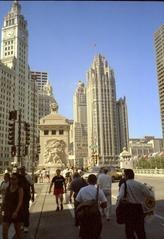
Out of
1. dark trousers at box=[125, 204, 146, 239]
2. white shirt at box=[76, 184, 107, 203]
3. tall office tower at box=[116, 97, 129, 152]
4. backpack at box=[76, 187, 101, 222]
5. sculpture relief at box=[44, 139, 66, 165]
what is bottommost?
dark trousers at box=[125, 204, 146, 239]

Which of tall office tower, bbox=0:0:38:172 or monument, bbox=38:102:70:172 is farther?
tall office tower, bbox=0:0:38:172

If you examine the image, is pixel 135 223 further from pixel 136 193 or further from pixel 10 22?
pixel 10 22

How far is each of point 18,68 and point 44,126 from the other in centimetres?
8015

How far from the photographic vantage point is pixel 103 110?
594 ft

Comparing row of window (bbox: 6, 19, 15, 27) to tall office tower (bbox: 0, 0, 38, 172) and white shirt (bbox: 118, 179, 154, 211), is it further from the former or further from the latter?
white shirt (bbox: 118, 179, 154, 211)

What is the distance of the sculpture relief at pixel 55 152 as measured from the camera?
52.0 metres

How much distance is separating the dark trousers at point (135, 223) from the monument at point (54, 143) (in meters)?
43.7

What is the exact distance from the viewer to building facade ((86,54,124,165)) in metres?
176

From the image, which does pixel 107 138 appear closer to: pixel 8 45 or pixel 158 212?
pixel 8 45

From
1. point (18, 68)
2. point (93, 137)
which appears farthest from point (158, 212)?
point (93, 137)

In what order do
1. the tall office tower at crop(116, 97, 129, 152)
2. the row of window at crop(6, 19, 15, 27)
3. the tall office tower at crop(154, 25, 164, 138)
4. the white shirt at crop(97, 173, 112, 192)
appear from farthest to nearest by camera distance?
1. the tall office tower at crop(116, 97, 129, 152)
2. the tall office tower at crop(154, 25, 164, 138)
3. the row of window at crop(6, 19, 15, 27)
4. the white shirt at crop(97, 173, 112, 192)

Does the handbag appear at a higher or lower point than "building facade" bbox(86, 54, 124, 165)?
lower

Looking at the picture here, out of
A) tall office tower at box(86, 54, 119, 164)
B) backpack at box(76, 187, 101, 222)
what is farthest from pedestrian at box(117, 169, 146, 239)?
tall office tower at box(86, 54, 119, 164)

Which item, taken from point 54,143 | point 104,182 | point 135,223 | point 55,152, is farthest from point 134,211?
point 54,143
